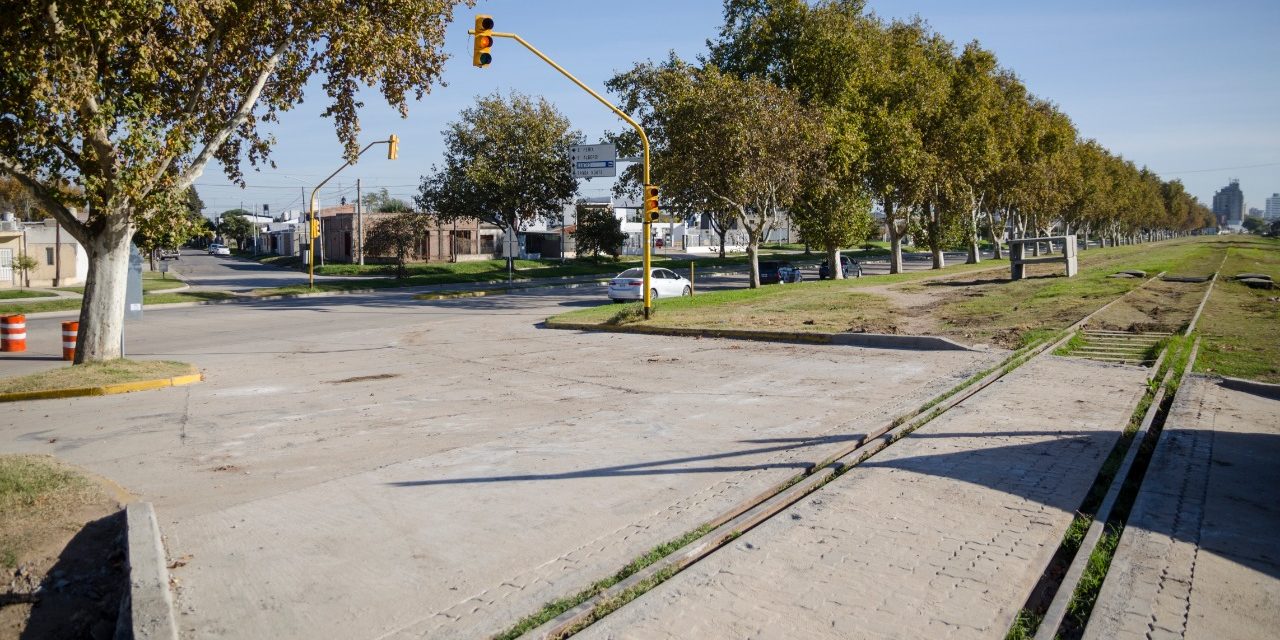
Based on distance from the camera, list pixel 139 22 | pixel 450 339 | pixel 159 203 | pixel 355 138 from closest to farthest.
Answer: pixel 139 22 → pixel 159 203 → pixel 355 138 → pixel 450 339

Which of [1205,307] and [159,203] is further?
[1205,307]

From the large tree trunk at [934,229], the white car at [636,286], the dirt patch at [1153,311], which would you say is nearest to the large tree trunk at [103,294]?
the white car at [636,286]

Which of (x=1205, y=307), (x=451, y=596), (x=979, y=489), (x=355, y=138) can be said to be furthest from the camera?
(x=1205, y=307)

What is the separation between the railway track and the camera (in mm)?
4754

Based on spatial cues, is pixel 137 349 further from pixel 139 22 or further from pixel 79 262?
pixel 79 262

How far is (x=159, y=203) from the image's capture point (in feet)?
47.9

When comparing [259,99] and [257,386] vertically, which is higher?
[259,99]

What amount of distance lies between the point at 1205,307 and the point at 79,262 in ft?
190

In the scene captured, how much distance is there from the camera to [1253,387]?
11.1 meters

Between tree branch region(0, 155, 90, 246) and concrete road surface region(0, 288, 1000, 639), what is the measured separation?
329 centimetres

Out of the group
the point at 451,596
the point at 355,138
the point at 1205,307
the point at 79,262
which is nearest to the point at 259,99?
the point at 355,138

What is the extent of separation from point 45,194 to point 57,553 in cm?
1084

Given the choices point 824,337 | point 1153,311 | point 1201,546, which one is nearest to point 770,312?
point 824,337

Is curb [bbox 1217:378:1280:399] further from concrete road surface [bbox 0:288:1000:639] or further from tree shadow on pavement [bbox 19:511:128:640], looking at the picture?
tree shadow on pavement [bbox 19:511:128:640]
